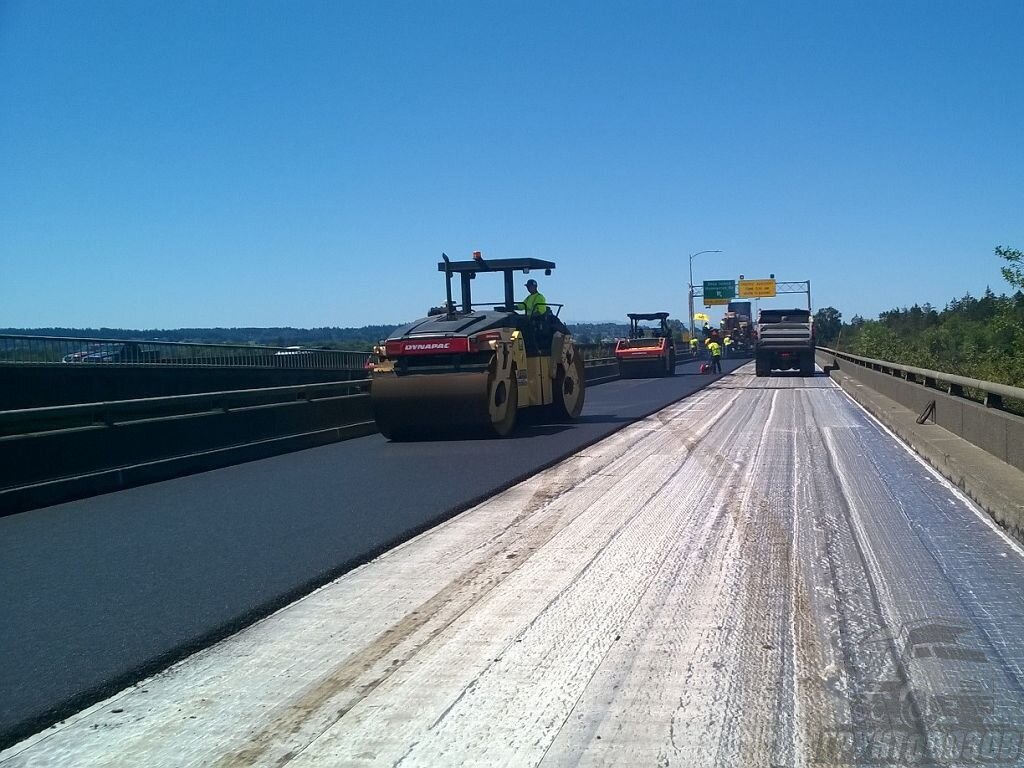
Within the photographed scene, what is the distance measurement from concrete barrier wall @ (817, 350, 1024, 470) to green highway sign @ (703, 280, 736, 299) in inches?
2331

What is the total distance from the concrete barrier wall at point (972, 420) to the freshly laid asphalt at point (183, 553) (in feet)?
16.7

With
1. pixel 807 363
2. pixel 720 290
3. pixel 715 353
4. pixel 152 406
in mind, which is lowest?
pixel 807 363

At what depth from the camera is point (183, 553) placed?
7.55 metres

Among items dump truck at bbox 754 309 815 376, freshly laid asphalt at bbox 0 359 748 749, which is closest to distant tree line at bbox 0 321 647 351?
freshly laid asphalt at bbox 0 359 748 749

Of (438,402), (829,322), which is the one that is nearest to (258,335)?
(438,402)

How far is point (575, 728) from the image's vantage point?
4336 millimetres

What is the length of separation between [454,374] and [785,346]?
26.7 metres

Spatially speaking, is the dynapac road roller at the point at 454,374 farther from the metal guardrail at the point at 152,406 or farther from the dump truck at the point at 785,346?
the dump truck at the point at 785,346

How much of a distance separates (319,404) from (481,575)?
9.20 meters

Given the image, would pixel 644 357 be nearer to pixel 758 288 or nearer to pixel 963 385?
pixel 963 385

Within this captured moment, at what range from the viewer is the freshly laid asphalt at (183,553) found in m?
A: 5.19

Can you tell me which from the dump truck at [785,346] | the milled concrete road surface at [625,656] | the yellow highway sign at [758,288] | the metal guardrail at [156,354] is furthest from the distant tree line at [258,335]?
the yellow highway sign at [758,288]

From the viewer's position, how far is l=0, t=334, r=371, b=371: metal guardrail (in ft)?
56.3

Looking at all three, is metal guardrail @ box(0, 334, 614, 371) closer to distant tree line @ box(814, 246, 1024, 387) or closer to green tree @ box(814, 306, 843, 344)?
distant tree line @ box(814, 246, 1024, 387)
